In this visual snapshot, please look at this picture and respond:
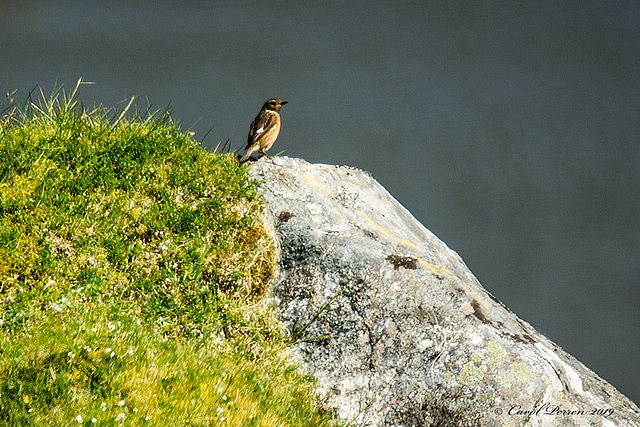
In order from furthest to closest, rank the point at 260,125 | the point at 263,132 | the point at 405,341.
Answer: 1. the point at 260,125
2. the point at 263,132
3. the point at 405,341

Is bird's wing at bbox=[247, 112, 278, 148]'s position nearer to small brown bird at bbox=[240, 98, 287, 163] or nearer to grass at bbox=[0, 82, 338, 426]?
small brown bird at bbox=[240, 98, 287, 163]

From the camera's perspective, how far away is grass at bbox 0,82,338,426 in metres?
2.77

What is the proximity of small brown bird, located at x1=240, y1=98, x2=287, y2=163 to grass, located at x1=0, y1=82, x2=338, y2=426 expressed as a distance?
347 mm

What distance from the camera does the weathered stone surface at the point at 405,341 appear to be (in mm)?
3590

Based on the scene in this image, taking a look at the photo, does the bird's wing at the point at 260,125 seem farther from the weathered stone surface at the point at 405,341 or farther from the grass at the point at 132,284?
the weathered stone surface at the point at 405,341

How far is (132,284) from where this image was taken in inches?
159

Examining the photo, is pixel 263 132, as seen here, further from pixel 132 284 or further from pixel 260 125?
pixel 132 284

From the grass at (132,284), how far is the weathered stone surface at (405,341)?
0.24 meters

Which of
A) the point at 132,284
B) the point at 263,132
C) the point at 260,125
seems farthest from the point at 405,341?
the point at 260,125

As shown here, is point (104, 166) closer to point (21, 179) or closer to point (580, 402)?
point (21, 179)

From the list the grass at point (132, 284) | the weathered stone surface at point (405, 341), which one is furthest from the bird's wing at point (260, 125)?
the weathered stone surface at point (405, 341)

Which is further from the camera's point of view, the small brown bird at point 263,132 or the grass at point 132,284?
the small brown bird at point 263,132

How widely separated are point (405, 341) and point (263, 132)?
8.81 ft

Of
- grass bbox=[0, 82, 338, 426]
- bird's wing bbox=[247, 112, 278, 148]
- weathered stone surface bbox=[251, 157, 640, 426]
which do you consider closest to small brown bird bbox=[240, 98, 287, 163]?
bird's wing bbox=[247, 112, 278, 148]
